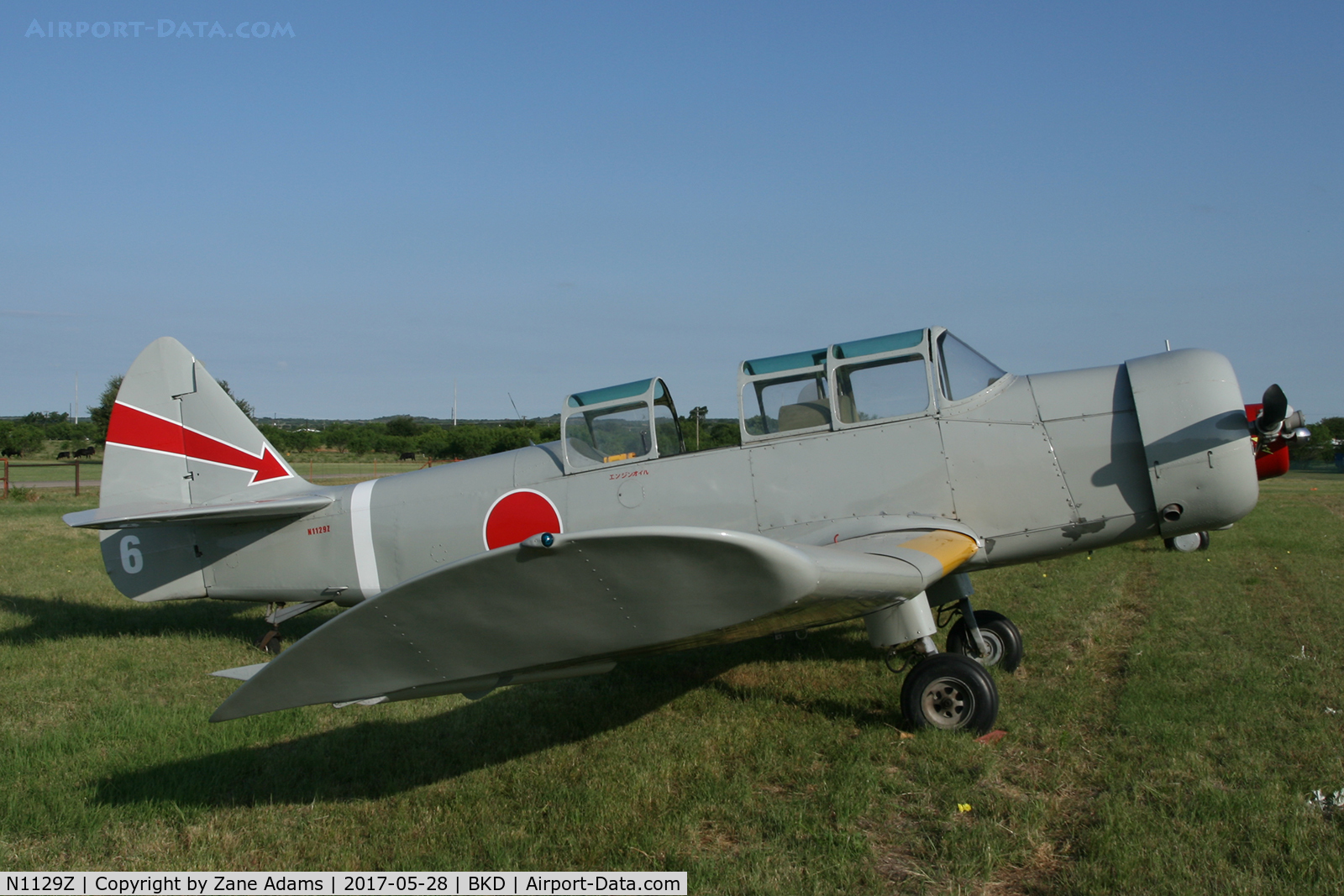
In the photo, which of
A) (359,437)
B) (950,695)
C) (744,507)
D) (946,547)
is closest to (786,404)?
(744,507)

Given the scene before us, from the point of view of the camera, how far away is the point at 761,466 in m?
5.99

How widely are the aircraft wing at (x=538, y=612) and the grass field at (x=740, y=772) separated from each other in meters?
0.99

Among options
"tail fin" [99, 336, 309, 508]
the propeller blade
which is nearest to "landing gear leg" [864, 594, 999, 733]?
the propeller blade

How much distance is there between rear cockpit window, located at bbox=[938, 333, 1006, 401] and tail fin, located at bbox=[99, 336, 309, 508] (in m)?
5.97

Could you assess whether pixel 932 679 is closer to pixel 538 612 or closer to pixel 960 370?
pixel 960 370

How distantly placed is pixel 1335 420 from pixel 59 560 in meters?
37.8

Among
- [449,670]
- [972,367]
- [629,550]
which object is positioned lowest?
[449,670]

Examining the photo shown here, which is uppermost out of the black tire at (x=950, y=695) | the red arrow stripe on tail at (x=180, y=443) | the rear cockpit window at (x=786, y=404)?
the red arrow stripe on tail at (x=180, y=443)

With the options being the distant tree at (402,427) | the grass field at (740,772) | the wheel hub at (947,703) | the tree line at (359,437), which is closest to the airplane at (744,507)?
the wheel hub at (947,703)

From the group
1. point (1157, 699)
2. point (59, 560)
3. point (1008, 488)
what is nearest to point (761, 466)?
point (1008, 488)

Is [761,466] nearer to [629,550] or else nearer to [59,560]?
[629,550]

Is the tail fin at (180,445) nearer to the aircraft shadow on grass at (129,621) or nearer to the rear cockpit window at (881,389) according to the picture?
the aircraft shadow on grass at (129,621)

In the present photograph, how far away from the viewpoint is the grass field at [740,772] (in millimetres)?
3529

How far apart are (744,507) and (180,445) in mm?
5716
